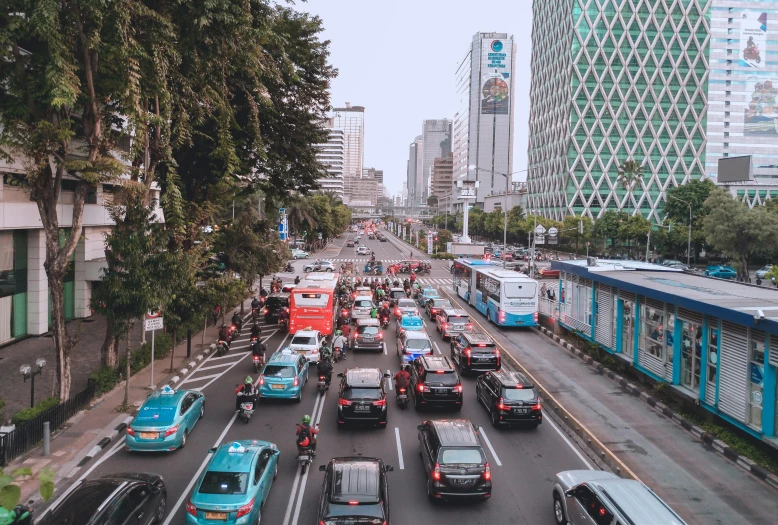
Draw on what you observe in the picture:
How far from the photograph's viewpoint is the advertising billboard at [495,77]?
18338cm

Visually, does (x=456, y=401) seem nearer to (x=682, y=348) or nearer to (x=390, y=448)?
(x=390, y=448)

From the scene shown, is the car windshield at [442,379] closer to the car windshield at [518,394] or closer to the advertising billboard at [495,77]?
the car windshield at [518,394]

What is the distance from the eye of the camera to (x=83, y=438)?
15.5 metres

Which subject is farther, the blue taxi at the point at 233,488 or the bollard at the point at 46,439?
the bollard at the point at 46,439

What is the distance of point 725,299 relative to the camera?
56.7 feet

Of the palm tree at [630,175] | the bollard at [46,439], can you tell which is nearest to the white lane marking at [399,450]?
the bollard at [46,439]

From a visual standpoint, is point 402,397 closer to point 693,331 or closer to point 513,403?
point 513,403

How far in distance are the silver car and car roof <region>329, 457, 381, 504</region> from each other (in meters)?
3.66

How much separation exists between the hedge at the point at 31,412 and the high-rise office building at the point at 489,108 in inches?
6781

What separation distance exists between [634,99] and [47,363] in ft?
383

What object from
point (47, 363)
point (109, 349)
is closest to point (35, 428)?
point (109, 349)

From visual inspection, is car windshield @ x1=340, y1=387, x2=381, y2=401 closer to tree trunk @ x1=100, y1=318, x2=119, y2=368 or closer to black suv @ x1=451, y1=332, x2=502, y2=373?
black suv @ x1=451, y1=332, x2=502, y2=373

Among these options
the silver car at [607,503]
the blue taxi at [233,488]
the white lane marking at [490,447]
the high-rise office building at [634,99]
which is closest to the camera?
the silver car at [607,503]

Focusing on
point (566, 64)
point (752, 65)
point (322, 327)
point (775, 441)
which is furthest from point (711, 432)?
point (752, 65)
